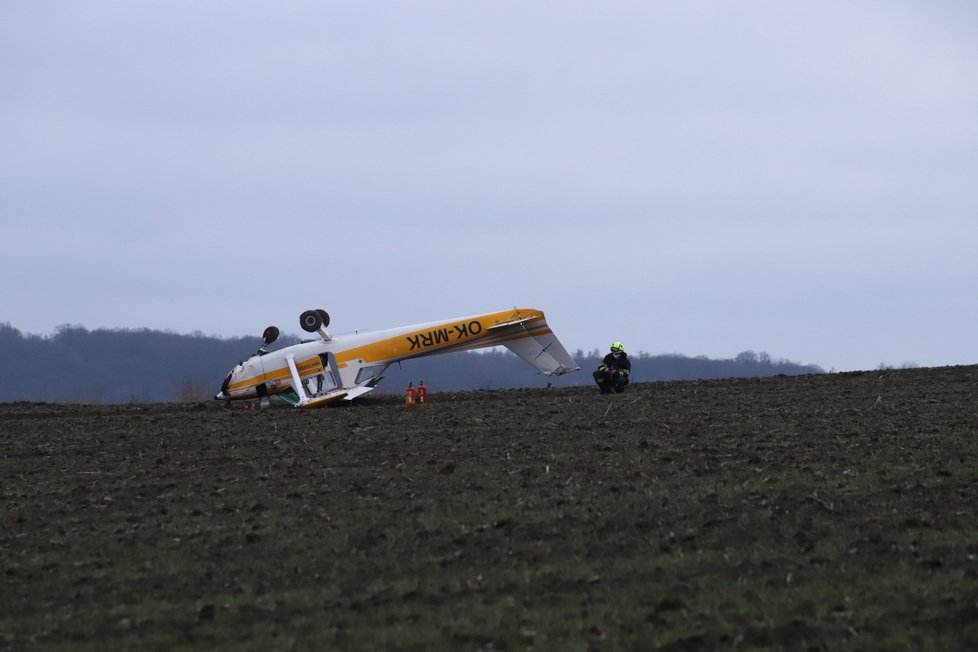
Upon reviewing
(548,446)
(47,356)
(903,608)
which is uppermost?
(47,356)

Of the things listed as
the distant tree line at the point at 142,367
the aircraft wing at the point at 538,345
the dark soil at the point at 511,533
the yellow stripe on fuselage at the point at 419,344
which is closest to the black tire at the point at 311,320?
the yellow stripe on fuselage at the point at 419,344

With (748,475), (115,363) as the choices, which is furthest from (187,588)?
(115,363)

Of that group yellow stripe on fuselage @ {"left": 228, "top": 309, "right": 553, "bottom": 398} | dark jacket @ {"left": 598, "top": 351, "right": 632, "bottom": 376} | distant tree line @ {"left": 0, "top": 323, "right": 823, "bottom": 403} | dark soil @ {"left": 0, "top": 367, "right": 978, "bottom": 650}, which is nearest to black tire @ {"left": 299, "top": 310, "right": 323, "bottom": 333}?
yellow stripe on fuselage @ {"left": 228, "top": 309, "right": 553, "bottom": 398}

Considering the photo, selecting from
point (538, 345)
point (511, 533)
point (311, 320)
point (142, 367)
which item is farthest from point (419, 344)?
point (142, 367)

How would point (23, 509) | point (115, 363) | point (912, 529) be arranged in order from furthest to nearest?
point (115, 363)
point (23, 509)
point (912, 529)

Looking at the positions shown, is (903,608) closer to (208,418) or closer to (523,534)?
(523,534)

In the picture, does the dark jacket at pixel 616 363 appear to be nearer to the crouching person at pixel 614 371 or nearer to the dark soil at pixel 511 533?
the crouching person at pixel 614 371

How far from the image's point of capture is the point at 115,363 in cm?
19650

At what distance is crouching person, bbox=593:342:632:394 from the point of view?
3312 centimetres

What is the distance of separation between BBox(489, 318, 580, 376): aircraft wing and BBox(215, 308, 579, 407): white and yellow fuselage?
0.27 metres

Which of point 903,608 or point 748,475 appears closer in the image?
point 903,608

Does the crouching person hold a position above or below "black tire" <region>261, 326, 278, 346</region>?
below

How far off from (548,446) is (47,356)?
189 metres

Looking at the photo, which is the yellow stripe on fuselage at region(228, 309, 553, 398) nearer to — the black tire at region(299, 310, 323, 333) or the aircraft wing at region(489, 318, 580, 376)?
the aircraft wing at region(489, 318, 580, 376)
